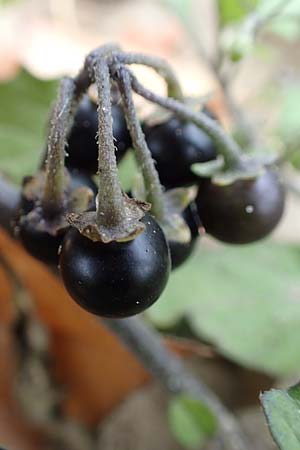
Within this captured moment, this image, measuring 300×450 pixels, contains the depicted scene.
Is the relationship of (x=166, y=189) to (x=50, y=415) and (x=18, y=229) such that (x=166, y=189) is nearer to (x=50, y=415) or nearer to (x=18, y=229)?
(x=18, y=229)

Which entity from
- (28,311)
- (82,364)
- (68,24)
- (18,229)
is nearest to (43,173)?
(18,229)

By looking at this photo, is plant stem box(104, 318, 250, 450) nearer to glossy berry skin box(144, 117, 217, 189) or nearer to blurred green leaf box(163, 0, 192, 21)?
glossy berry skin box(144, 117, 217, 189)

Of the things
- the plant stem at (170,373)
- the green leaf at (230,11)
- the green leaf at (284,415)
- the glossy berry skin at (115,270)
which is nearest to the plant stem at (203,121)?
the glossy berry skin at (115,270)

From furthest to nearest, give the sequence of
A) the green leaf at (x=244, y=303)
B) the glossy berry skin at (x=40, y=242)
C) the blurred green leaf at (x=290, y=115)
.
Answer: the blurred green leaf at (x=290, y=115)
the green leaf at (x=244, y=303)
the glossy berry skin at (x=40, y=242)

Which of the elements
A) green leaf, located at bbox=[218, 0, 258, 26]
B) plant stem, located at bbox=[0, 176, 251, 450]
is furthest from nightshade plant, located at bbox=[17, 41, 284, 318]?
green leaf, located at bbox=[218, 0, 258, 26]

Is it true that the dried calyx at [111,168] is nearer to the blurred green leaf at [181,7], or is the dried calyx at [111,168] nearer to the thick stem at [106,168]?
the thick stem at [106,168]

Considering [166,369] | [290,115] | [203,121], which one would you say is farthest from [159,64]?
[290,115]
